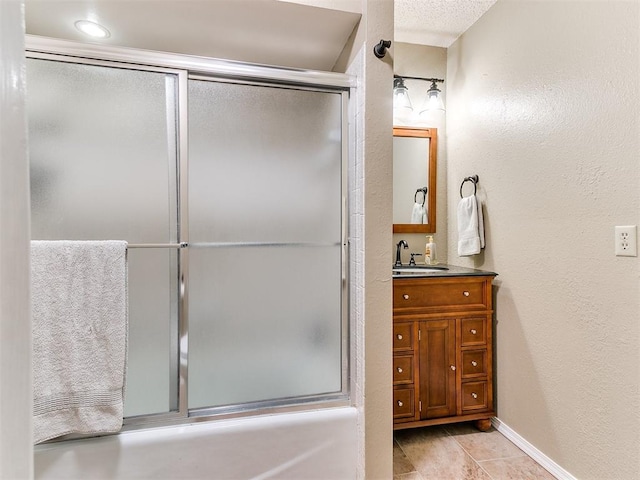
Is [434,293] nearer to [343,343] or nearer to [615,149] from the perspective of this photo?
[343,343]

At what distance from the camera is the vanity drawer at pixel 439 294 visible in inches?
74.3

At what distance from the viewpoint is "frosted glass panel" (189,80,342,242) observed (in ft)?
4.78

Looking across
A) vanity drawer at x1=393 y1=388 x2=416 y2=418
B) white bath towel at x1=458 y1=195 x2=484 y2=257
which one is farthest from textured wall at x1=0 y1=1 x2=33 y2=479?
white bath towel at x1=458 y1=195 x2=484 y2=257

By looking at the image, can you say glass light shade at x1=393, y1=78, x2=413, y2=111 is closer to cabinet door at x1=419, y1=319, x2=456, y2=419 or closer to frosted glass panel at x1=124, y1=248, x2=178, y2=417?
cabinet door at x1=419, y1=319, x2=456, y2=419

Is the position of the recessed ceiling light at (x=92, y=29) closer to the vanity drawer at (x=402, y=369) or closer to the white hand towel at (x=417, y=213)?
the white hand towel at (x=417, y=213)

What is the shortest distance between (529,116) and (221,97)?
161 cm

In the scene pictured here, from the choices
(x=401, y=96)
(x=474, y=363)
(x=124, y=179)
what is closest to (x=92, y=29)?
(x=124, y=179)

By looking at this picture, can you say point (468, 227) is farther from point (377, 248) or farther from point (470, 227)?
point (377, 248)

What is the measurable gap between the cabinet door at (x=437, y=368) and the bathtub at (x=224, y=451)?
587mm

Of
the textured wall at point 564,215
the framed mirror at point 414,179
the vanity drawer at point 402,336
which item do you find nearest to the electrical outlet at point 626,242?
the textured wall at point 564,215

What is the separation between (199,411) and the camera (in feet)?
4.71

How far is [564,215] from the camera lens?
1621mm

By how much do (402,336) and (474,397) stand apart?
1.99ft

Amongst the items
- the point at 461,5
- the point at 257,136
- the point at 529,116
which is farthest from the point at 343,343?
the point at 461,5
